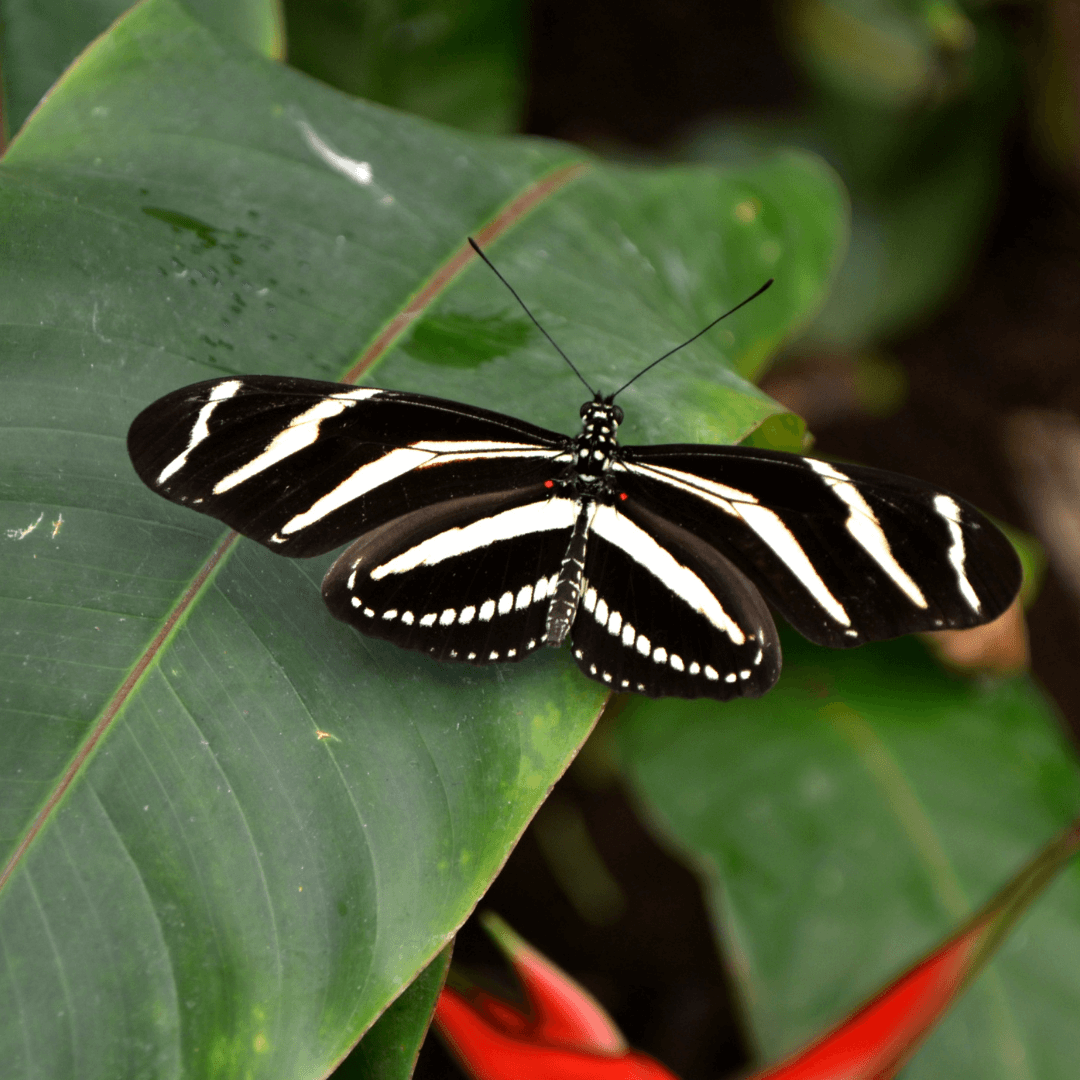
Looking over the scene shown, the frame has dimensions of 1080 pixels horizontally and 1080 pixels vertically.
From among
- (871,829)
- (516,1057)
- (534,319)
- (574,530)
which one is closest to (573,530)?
(574,530)

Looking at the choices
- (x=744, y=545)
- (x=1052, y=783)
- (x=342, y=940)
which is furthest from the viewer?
(x=1052, y=783)

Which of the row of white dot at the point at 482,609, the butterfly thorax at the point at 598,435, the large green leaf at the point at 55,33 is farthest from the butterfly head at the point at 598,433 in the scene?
the large green leaf at the point at 55,33

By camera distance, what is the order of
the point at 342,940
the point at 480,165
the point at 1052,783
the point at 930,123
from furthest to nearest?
the point at 930,123
the point at 1052,783
the point at 480,165
the point at 342,940

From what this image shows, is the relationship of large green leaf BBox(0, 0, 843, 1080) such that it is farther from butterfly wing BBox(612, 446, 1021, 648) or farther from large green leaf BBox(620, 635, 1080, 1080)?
large green leaf BBox(620, 635, 1080, 1080)

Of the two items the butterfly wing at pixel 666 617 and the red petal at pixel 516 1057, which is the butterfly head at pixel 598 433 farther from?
the red petal at pixel 516 1057

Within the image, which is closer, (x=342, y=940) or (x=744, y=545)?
(x=342, y=940)

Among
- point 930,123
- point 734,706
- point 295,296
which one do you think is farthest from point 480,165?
point 930,123

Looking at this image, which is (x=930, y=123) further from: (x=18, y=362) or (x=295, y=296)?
(x=18, y=362)

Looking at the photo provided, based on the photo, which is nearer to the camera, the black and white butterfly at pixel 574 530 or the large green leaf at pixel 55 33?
the black and white butterfly at pixel 574 530
